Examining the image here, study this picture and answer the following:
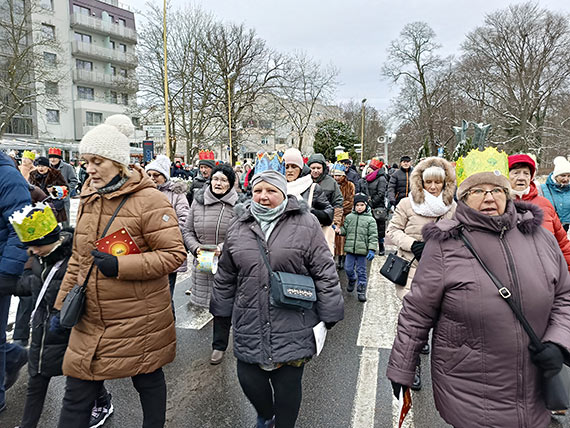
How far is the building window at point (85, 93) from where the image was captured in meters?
43.0

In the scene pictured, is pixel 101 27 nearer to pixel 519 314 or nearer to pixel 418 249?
pixel 418 249

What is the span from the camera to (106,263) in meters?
2.25

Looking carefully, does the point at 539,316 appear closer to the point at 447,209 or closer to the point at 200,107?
the point at 447,209

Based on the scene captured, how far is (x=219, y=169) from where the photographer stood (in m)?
4.64

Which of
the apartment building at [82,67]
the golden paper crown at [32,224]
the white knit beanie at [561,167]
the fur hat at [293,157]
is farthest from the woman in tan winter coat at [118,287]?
the apartment building at [82,67]

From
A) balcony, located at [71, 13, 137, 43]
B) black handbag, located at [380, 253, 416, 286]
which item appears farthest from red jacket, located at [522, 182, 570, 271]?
balcony, located at [71, 13, 137, 43]

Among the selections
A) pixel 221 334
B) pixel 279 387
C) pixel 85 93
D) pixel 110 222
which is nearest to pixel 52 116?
pixel 85 93

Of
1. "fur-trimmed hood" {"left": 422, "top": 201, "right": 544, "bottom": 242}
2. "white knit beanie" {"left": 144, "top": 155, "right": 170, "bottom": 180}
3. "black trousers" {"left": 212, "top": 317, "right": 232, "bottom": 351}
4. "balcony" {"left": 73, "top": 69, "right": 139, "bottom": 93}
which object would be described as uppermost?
"balcony" {"left": 73, "top": 69, "right": 139, "bottom": 93}

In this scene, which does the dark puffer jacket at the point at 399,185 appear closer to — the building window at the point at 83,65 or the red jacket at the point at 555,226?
the red jacket at the point at 555,226

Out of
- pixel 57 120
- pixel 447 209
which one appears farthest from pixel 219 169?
pixel 57 120

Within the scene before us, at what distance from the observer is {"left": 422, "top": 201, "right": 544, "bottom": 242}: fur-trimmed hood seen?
1.96 m

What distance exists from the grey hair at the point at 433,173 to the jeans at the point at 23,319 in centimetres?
440

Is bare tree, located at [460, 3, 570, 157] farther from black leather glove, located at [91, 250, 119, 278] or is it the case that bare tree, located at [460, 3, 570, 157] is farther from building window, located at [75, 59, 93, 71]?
building window, located at [75, 59, 93, 71]

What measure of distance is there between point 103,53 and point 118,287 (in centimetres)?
4970
